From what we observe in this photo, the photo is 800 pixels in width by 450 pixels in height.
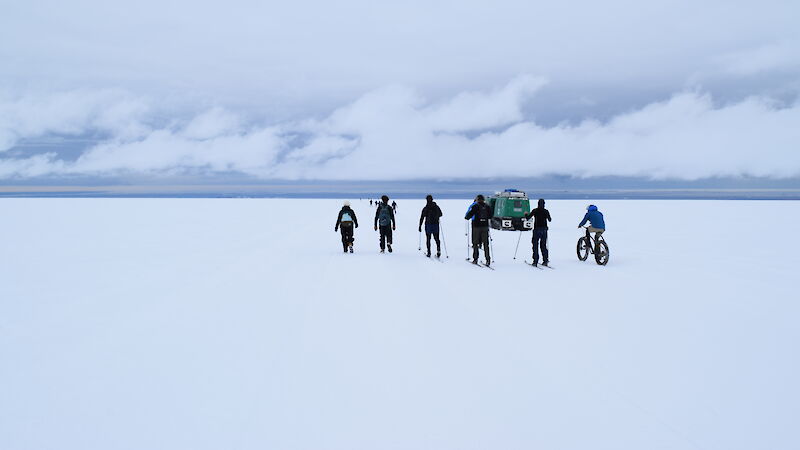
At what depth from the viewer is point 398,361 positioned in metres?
6.16

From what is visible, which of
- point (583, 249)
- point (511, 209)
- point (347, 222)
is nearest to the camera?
point (583, 249)

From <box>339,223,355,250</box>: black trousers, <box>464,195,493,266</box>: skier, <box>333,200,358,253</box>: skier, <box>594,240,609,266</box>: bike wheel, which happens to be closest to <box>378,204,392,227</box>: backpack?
<box>333,200,358,253</box>: skier

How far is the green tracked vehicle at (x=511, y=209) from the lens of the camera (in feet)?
93.3

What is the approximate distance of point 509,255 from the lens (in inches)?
712

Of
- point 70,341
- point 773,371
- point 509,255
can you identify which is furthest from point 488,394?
point 509,255

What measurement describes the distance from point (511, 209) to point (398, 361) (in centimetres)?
2320

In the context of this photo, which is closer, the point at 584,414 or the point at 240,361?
the point at 584,414

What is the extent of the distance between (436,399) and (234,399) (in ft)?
6.32

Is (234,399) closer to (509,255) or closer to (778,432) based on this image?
(778,432)

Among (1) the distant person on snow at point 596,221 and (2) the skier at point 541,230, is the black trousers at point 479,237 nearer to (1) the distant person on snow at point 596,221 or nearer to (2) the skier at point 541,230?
(2) the skier at point 541,230

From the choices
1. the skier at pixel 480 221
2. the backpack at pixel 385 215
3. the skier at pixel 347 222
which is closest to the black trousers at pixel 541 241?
the skier at pixel 480 221

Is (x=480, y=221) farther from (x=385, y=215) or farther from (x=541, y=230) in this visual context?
(x=385, y=215)

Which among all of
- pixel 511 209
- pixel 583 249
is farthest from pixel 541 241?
pixel 511 209

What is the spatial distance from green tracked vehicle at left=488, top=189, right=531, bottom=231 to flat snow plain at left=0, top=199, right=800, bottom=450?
50.9ft
